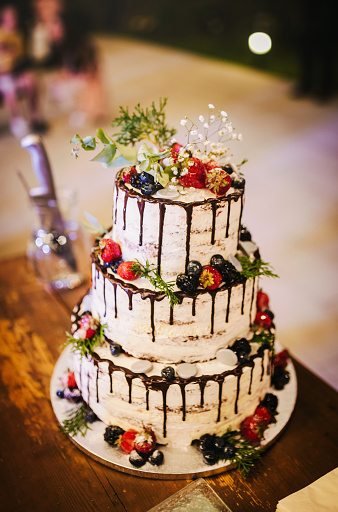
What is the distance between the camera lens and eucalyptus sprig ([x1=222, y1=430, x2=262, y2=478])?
8.36ft

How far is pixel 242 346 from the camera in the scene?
256cm

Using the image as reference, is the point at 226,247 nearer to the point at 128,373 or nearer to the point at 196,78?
the point at 128,373

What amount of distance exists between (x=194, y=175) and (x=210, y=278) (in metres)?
0.46

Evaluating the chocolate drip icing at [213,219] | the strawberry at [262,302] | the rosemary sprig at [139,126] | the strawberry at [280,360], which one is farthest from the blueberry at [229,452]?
the rosemary sprig at [139,126]

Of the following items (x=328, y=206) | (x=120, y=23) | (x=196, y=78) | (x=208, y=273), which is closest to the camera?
(x=208, y=273)

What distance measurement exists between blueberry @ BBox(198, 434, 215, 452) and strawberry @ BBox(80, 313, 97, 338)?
0.74 m

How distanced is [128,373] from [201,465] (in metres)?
0.57

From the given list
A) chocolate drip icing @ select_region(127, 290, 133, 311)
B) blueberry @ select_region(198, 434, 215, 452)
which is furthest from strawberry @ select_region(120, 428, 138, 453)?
chocolate drip icing @ select_region(127, 290, 133, 311)

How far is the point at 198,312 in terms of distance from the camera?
7.91 ft

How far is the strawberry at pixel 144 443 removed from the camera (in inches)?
99.0

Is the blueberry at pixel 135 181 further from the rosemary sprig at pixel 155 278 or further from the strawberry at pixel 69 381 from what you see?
the strawberry at pixel 69 381

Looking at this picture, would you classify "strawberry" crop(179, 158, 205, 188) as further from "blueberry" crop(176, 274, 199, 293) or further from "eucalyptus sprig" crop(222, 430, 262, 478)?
"eucalyptus sprig" crop(222, 430, 262, 478)

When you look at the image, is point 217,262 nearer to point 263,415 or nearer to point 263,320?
point 263,320

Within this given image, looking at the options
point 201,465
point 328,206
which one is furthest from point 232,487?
point 328,206
